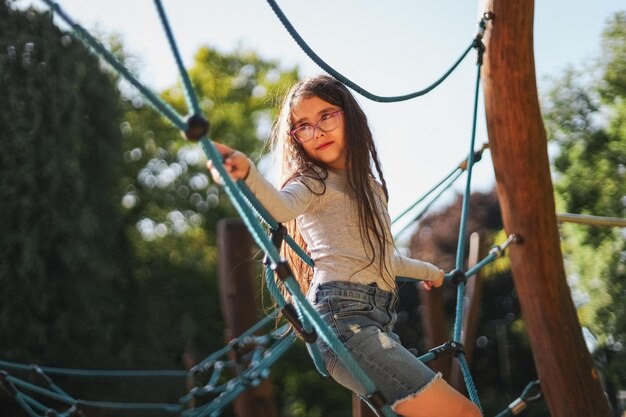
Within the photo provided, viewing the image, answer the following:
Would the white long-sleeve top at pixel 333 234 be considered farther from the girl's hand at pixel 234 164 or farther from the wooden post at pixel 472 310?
the wooden post at pixel 472 310

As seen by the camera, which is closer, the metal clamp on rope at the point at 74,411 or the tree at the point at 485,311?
the metal clamp on rope at the point at 74,411

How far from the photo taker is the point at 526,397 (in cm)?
309

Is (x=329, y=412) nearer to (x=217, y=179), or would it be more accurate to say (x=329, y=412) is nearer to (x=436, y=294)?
(x=436, y=294)

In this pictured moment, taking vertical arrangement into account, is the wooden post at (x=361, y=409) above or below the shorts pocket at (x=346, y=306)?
below

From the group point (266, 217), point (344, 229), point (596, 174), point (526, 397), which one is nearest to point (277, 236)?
point (266, 217)

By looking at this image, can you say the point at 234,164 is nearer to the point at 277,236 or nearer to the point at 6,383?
the point at 277,236

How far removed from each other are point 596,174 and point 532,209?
19.4 feet

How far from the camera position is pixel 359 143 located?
2.00 m

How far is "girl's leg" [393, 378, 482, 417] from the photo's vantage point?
1739 millimetres

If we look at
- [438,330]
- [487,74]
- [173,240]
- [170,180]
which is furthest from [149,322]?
[487,74]

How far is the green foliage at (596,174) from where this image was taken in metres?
7.75

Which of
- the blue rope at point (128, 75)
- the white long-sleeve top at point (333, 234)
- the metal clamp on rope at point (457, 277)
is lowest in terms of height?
the metal clamp on rope at point (457, 277)

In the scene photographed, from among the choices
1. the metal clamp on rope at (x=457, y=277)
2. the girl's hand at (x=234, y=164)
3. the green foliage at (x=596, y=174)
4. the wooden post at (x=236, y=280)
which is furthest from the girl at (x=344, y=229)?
the green foliage at (x=596, y=174)

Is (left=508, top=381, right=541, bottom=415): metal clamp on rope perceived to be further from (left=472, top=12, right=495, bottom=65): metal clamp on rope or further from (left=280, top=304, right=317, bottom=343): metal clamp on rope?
(left=280, top=304, right=317, bottom=343): metal clamp on rope
